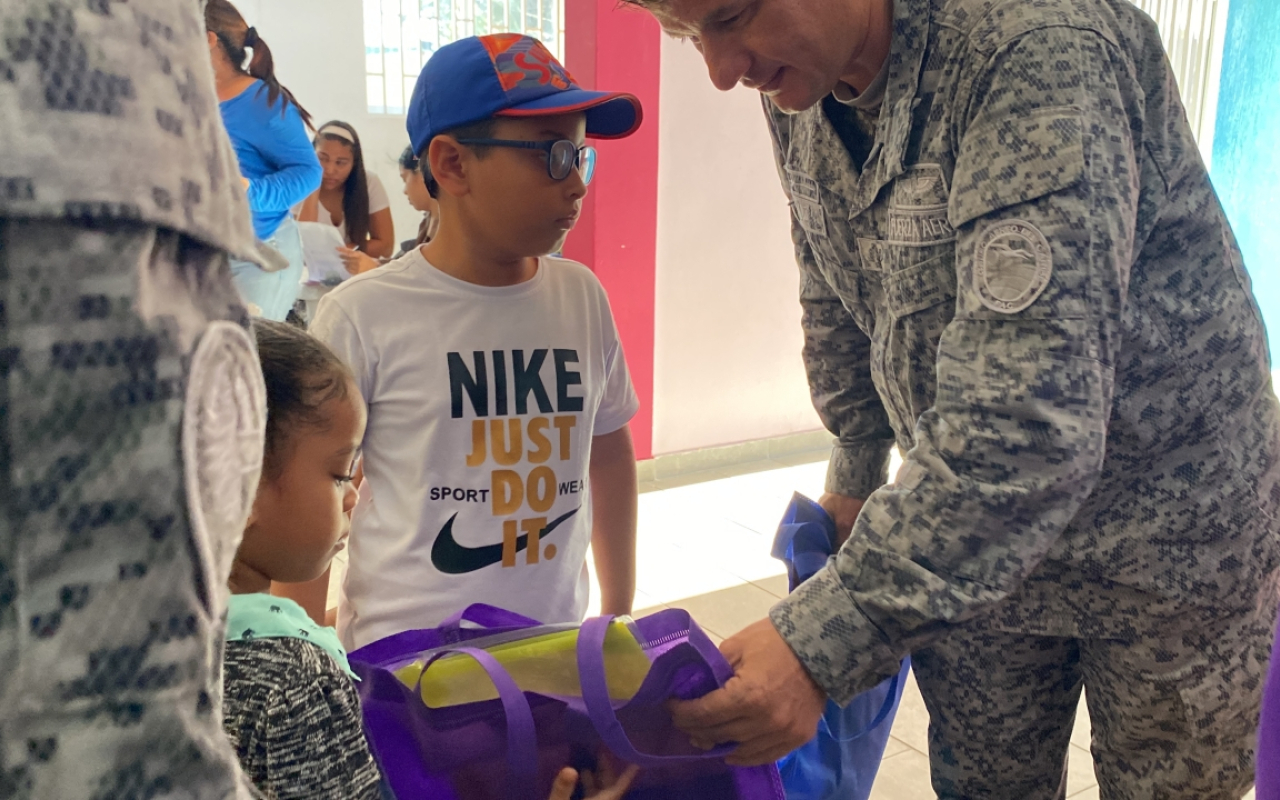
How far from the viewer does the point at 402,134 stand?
4.19 metres

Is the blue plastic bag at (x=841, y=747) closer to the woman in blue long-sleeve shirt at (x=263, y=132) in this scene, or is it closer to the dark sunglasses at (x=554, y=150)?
the dark sunglasses at (x=554, y=150)

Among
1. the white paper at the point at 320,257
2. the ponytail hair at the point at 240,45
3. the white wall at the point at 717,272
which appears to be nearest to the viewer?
the ponytail hair at the point at 240,45

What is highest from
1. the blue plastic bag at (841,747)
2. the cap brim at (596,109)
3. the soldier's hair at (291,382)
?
the cap brim at (596,109)

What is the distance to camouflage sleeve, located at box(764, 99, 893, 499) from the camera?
1466 millimetres

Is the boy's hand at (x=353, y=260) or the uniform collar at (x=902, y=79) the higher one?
the uniform collar at (x=902, y=79)

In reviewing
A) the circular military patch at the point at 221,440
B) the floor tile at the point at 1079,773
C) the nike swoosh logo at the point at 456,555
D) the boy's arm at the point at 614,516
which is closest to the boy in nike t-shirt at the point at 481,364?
the nike swoosh logo at the point at 456,555

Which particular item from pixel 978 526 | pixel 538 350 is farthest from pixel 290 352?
pixel 978 526

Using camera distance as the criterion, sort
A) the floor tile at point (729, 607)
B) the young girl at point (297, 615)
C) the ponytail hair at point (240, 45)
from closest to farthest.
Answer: the young girl at point (297, 615), the ponytail hair at point (240, 45), the floor tile at point (729, 607)

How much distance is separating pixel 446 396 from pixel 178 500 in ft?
3.26

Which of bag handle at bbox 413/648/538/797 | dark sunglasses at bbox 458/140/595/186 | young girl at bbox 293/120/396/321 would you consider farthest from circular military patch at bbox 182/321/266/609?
young girl at bbox 293/120/396/321

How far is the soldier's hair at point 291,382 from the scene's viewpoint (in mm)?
1034

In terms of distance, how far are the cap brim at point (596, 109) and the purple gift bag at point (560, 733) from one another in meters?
0.75

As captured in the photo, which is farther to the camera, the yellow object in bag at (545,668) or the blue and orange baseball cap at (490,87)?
the blue and orange baseball cap at (490,87)

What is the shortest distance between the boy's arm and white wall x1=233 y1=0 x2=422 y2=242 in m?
2.94
